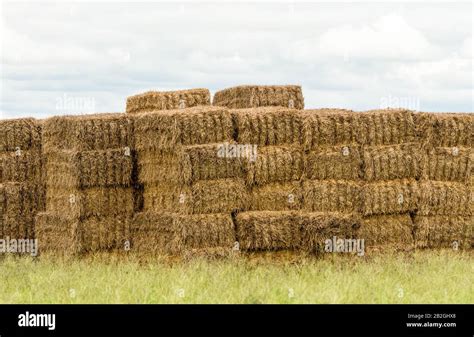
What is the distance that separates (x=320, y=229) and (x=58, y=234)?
575 cm

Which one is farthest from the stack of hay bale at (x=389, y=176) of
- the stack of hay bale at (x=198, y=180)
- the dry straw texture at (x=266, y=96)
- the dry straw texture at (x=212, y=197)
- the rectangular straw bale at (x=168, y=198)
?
the dry straw texture at (x=266, y=96)

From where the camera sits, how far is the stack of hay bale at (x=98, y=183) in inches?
733

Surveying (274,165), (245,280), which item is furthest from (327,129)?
(245,280)

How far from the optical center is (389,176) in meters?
18.9

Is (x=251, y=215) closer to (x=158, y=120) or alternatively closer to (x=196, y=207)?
(x=196, y=207)

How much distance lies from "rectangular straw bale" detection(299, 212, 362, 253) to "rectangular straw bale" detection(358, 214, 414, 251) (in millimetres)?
806

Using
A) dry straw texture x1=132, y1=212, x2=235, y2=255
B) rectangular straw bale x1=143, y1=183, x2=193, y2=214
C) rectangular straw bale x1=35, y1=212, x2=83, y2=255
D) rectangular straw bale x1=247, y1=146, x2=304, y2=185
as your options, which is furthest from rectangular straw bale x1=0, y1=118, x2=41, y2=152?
rectangular straw bale x1=247, y1=146, x2=304, y2=185

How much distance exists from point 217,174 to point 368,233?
3.58 metres

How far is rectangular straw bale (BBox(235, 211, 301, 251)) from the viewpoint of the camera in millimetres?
17391

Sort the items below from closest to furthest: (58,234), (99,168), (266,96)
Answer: (99,168)
(58,234)
(266,96)

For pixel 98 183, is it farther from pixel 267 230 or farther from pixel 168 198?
pixel 267 230

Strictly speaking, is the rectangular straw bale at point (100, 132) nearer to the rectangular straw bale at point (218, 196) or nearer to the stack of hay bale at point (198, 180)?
the stack of hay bale at point (198, 180)

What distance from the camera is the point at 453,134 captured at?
65.4ft

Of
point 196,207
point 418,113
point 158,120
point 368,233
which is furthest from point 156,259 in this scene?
point 418,113
